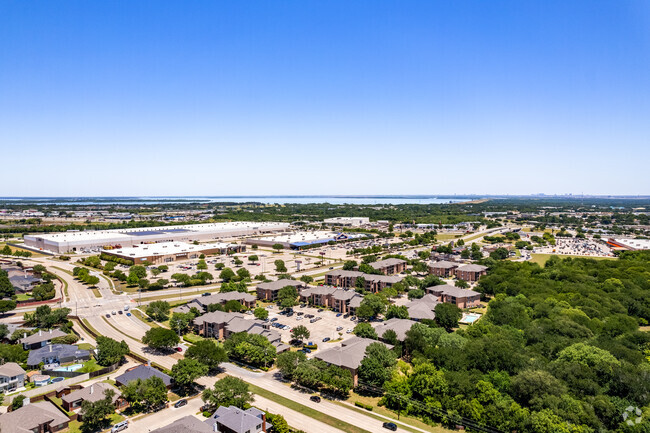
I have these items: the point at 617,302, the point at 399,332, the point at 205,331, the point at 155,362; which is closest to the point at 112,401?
the point at 155,362

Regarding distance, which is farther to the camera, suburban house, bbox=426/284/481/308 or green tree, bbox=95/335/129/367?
suburban house, bbox=426/284/481/308

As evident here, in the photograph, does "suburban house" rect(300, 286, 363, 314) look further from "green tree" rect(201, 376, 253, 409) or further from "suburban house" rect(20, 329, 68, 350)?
"suburban house" rect(20, 329, 68, 350)

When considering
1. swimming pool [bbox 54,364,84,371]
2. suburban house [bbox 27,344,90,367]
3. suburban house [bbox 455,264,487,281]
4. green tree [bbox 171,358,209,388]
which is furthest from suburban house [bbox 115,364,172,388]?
suburban house [bbox 455,264,487,281]

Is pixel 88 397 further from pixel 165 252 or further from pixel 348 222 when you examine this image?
pixel 348 222

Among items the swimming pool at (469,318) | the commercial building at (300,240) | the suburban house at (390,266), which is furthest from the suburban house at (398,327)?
the commercial building at (300,240)

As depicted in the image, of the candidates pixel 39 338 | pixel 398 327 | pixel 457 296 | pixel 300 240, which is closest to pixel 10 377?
pixel 39 338
